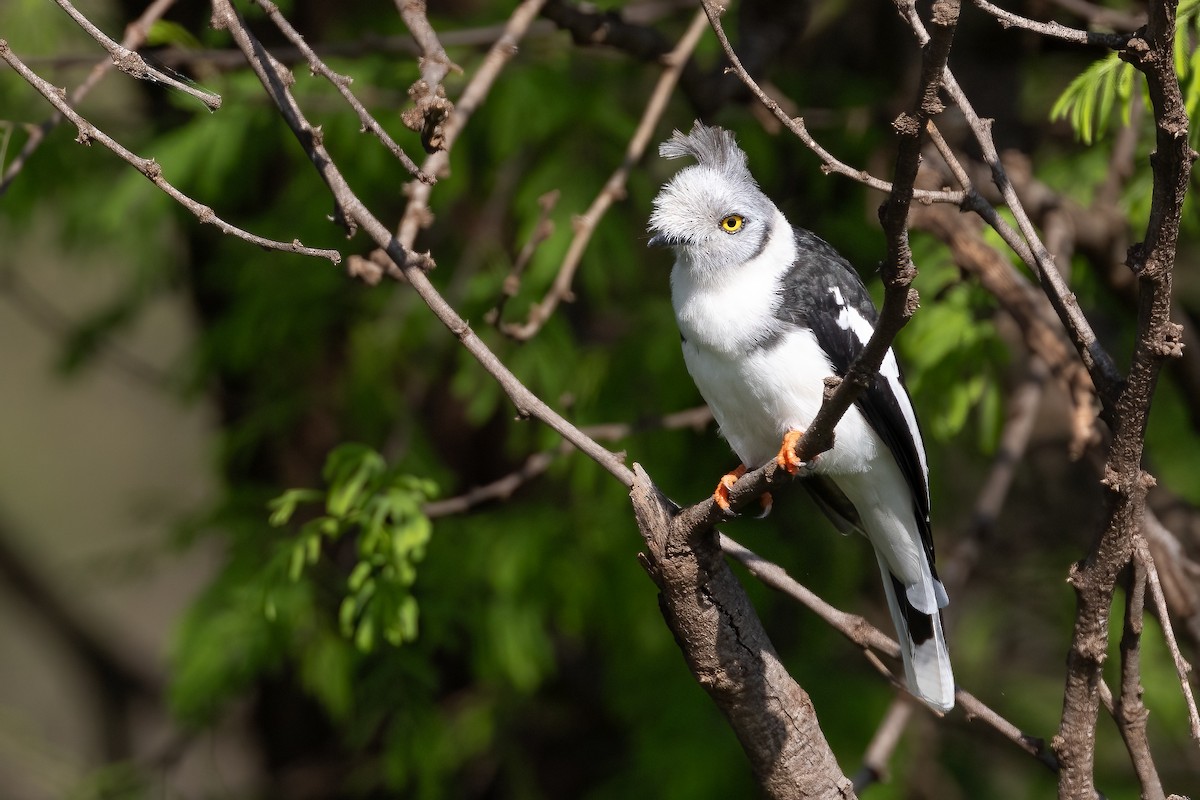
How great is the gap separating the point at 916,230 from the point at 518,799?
10.3 feet

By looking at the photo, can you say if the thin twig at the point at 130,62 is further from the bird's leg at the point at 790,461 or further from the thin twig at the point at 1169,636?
the thin twig at the point at 1169,636

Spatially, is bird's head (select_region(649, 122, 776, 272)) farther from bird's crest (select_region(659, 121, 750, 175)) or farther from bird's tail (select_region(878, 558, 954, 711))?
bird's tail (select_region(878, 558, 954, 711))

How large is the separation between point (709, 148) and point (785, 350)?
544 mm

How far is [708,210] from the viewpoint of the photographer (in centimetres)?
287

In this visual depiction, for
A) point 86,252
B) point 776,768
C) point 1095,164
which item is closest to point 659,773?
point 776,768

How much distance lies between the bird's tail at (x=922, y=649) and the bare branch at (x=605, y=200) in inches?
44.8

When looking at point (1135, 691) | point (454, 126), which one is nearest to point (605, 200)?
point (454, 126)

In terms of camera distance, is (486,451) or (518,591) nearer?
(518,591)

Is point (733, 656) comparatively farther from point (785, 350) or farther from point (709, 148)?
point (709, 148)

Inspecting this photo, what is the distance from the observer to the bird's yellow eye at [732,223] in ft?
9.43

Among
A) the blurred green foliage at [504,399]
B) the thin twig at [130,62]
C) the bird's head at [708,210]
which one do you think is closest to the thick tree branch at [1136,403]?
the bird's head at [708,210]

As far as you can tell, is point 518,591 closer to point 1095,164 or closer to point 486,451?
point 486,451

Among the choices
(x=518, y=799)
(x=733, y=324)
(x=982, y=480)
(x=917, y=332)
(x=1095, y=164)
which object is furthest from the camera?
(x=982, y=480)

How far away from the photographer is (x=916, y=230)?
361 centimetres
